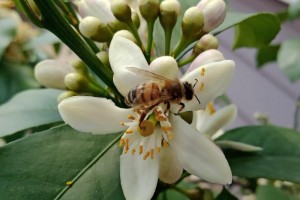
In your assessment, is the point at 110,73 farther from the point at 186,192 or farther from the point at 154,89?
the point at 186,192

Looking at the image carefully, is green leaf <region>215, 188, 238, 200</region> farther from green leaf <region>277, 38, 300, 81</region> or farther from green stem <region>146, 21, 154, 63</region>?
green leaf <region>277, 38, 300, 81</region>

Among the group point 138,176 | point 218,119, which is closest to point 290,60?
point 218,119

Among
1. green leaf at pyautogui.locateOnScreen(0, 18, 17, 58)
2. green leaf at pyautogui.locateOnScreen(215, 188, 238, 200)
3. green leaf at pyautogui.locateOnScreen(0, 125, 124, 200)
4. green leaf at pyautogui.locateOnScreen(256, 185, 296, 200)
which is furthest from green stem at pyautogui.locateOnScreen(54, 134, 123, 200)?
green leaf at pyautogui.locateOnScreen(0, 18, 17, 58)

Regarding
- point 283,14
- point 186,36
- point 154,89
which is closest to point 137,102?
point 154,89

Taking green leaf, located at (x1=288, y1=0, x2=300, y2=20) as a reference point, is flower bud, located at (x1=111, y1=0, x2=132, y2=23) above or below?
above

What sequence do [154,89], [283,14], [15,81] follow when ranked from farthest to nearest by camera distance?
[283,14] < [15,81] < [154,89]

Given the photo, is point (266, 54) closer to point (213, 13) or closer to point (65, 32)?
point (213, 13)
